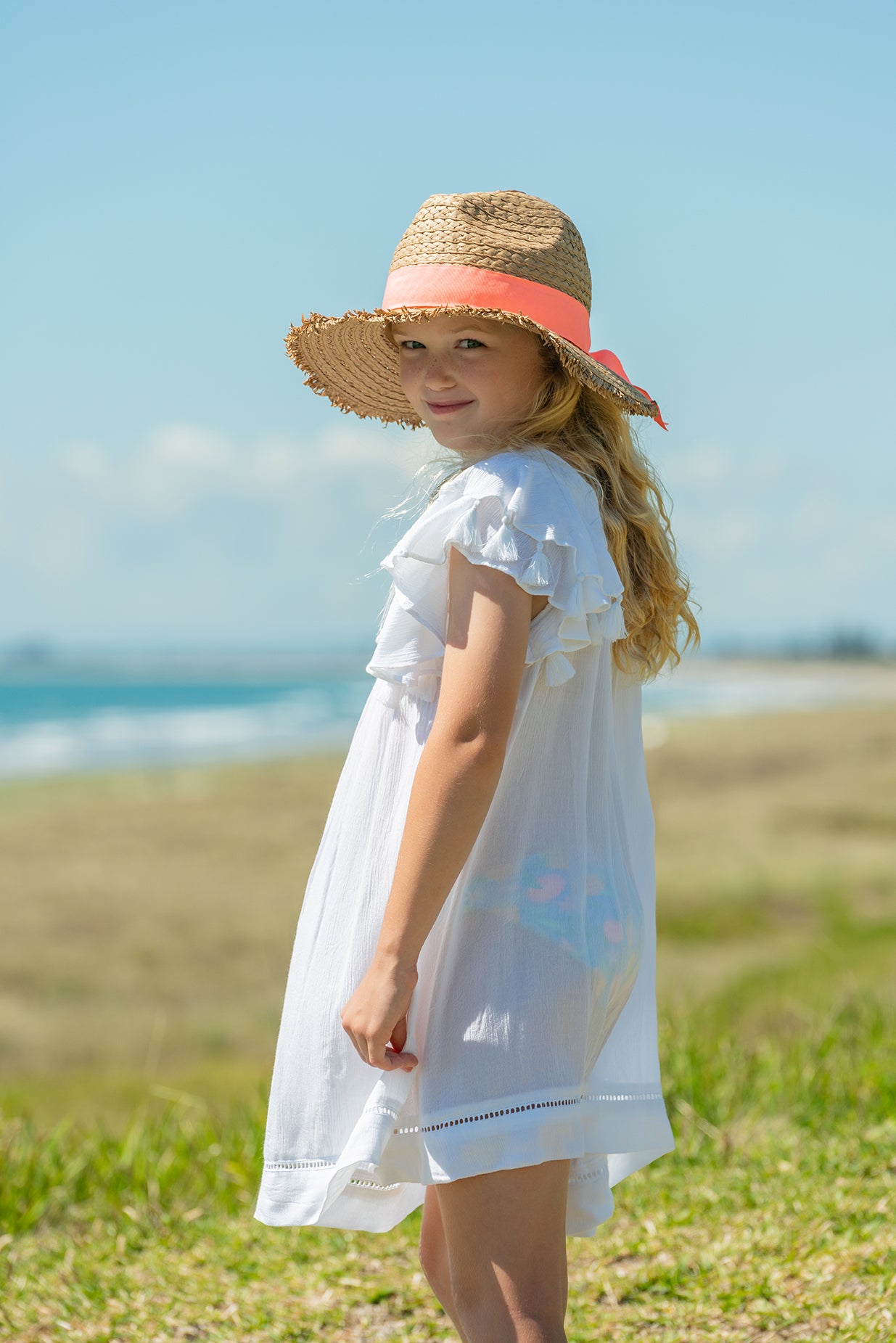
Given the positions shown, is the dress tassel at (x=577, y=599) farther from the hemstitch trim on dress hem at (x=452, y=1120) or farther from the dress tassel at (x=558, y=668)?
the hemstitch trim on dress hem at (x=452, y=1120)

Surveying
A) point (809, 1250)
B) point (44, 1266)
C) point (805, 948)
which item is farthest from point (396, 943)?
point (805, 948)

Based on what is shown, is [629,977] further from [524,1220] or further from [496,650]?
[496,650]

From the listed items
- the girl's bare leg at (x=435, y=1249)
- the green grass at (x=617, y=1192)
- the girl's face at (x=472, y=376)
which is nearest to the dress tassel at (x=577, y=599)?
the girl's face at (x=472, y=376)

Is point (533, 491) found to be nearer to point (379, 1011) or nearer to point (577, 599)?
point (577, 599)

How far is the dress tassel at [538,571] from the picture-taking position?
1.34m

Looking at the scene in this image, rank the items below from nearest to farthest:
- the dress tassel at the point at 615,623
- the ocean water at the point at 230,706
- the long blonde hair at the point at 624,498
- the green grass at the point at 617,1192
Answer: the dress tassel at the point at 615,623, the long blonde hair at the point at 624,498, the green grass at the point at 617,1192, the ocean water at the point at 230,706

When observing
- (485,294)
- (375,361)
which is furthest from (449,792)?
(375,361)

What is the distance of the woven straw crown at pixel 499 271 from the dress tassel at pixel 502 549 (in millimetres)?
275

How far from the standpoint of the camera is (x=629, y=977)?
149cm

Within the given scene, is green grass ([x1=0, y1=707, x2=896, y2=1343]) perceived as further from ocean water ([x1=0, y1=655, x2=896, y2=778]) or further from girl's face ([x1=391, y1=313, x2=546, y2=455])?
ocean water ([x1=0, y1=655, x2=896, y2=778])

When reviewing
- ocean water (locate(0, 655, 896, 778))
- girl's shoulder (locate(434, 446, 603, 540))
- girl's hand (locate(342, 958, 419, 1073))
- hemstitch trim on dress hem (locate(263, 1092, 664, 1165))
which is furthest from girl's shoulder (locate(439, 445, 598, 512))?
ocean water (locate(0, 655, 896, 778))

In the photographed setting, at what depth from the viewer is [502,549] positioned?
4.42ft

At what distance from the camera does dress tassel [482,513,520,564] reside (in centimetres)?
134

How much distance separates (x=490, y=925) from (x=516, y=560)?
411mm
